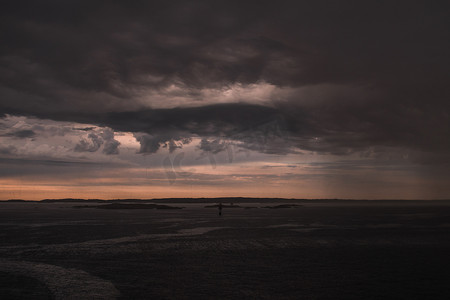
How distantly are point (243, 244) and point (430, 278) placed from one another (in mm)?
22605

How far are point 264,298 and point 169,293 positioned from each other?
5480 millimetres

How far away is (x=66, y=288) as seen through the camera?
22.8 metres

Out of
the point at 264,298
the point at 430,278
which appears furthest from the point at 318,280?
the point at 430,278

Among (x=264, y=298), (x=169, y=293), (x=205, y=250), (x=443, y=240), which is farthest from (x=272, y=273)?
(x=443, y=240)

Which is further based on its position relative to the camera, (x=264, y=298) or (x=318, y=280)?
(x=318, y=280)

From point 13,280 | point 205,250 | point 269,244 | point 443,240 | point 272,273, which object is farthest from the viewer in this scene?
point 443,240

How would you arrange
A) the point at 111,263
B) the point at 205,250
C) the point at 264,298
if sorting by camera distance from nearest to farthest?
the point at 264,298 < the point at 111,263 < the point at 205,250

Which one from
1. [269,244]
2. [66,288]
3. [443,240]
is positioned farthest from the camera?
[443,240]

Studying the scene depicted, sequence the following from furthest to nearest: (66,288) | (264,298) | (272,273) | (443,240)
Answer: (443,240) < (272,273) < (66,288) < (264,298)

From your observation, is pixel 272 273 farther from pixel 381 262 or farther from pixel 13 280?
pixel 13 280

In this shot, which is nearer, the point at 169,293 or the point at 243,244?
the point at 169,293

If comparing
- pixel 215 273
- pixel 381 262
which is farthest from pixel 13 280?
pixel 381 262

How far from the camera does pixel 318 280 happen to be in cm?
2527

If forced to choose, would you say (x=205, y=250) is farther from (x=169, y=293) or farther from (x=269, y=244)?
(x=169, y=293)
